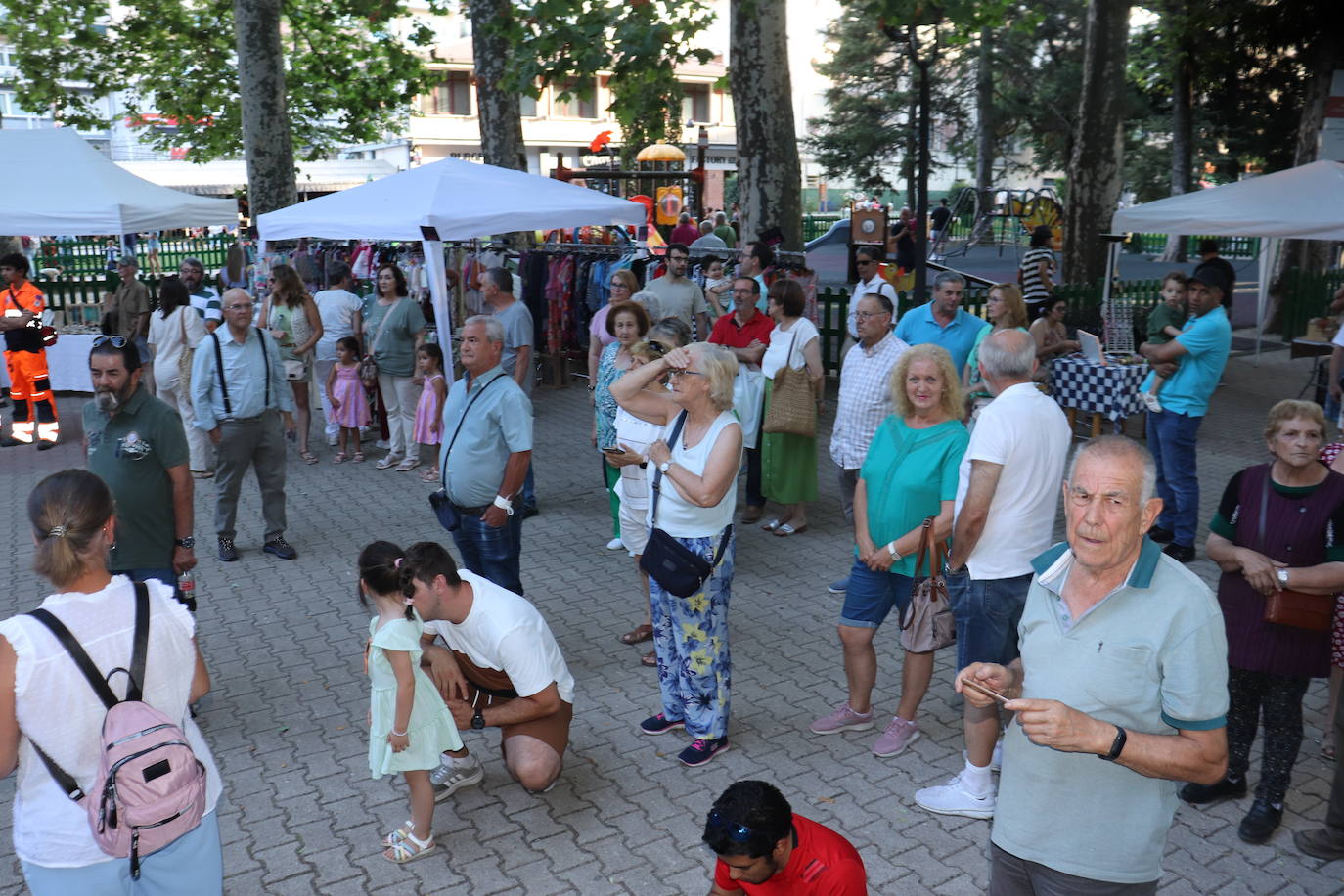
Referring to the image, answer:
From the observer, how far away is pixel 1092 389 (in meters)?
9.91

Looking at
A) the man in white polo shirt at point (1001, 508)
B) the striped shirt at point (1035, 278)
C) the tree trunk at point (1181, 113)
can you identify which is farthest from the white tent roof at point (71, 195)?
the tree trunk at point (1181, 113)

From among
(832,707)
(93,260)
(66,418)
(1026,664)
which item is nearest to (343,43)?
(93,260)

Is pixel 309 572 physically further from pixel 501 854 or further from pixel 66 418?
pixel 66 418

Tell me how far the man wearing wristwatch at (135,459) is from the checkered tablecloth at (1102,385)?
7.70 m

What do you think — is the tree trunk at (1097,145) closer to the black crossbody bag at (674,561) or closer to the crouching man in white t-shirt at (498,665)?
the black crossbody bag at (674,561)

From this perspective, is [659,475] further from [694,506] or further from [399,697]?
[399,697]

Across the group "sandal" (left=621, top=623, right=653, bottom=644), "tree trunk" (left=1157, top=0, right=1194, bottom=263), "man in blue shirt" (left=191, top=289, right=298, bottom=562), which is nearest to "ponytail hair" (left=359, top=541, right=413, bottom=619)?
"sandal" (left=621, top=623, right=653, bottom=644)

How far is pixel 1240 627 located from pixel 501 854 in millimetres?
2864

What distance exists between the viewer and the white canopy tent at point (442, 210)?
8.82 m

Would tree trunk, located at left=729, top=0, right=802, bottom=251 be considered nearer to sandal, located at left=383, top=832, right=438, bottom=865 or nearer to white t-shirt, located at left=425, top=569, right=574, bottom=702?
white t-shirt, located at left=425, top=569, right=574, bottom=702

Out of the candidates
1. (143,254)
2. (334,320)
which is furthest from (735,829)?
(143,254)

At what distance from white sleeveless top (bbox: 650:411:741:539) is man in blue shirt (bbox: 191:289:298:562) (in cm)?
389

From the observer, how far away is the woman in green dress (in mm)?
7285

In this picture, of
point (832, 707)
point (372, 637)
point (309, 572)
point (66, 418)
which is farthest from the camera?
point (66, 418)
